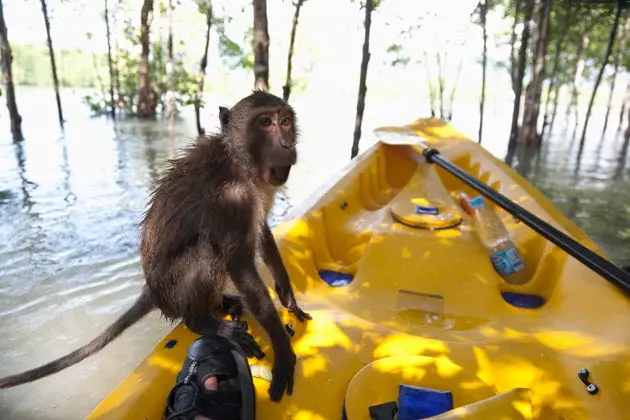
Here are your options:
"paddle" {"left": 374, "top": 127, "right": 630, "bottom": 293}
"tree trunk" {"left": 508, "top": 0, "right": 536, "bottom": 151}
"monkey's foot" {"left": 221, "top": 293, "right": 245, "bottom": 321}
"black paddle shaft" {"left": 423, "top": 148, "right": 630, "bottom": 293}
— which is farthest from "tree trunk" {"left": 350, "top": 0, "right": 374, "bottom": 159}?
"monkey's foot" {"left": 221, "top": 293, "right": 245, "bottom": 321}

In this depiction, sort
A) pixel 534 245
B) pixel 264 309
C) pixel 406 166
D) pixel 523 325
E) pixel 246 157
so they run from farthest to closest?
pixel 406 166
pixel 534 245
pixel 523 325
pixel 246 157
pixel 264 309

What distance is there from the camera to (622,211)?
9352 millimetres

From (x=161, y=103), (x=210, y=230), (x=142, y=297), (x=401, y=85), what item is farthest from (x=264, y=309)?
(x=401, y=85)

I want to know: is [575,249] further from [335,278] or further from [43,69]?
[43,69]

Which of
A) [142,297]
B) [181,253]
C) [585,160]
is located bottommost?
[585,160]

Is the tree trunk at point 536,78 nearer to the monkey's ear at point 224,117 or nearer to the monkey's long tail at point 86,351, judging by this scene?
the monkey's ear at point 224,117

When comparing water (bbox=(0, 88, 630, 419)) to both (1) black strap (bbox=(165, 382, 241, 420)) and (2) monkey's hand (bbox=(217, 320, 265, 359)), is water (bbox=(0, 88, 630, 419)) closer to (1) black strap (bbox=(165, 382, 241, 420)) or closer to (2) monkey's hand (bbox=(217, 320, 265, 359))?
(2) monkey's hand (bbox=(217, 320, 265, 359))

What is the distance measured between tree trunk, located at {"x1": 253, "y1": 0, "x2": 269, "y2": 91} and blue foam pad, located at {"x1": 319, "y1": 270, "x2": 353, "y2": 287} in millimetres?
4764

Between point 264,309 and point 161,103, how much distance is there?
28.8 m

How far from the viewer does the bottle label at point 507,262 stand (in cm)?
402

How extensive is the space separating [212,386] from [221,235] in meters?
0.75

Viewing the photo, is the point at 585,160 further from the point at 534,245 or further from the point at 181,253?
the point at 181,253

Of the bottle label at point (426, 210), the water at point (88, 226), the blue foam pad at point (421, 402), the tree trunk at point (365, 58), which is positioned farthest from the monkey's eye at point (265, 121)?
the tree trunk at point (365, 58)

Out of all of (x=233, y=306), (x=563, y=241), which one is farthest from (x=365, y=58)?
(x=233, y=306)
